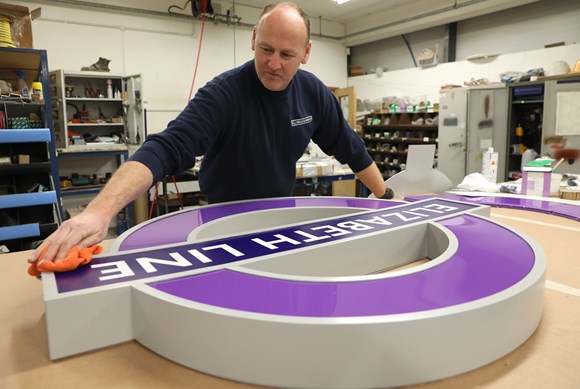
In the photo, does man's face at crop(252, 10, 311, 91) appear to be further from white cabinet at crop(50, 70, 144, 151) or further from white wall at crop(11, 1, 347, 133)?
white wall at crop(11, 1, 347, 133)

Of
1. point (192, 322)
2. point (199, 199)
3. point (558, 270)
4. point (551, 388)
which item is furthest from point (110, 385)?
point (199, 199)

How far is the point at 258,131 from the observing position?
6.00 feet

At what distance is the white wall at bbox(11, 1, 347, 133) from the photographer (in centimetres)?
665

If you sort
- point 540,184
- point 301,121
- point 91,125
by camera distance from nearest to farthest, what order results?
1. point 301,121
2. point 540,184
3. point 91,125

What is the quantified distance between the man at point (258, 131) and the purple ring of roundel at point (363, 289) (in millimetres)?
454

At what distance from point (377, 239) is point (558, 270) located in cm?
56

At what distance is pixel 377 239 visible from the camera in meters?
1.27

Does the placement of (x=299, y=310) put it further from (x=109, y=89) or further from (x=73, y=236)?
(x=109, y=89)

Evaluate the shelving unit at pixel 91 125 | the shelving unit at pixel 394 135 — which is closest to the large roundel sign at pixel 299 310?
the shelving unit at pixel 91 125

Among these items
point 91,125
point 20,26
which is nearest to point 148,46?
point 91,125

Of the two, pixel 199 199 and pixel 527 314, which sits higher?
pixel 527 314

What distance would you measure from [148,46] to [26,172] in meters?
5.07

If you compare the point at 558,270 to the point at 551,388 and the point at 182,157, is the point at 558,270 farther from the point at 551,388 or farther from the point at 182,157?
the point at 182,157

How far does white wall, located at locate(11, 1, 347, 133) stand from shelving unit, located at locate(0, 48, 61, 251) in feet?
10.9
